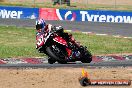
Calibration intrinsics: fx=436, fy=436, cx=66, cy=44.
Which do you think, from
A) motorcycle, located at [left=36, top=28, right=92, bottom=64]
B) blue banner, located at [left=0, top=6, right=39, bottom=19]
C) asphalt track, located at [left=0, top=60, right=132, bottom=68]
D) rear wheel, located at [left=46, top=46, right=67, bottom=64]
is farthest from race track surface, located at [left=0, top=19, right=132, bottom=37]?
rear wheel, located at [left=46, top=46, right=67, bottom=64]

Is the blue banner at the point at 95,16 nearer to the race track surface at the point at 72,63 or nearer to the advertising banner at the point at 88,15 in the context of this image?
the advertising banner at the point at 88,15

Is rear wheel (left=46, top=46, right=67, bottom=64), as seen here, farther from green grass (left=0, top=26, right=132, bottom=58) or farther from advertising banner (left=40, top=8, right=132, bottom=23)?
advertising banner (left=40, top=8, right=132, bottom=23)

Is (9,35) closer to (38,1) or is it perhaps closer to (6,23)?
(6,23)

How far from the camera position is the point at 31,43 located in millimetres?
25750

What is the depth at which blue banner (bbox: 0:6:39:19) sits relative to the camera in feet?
132

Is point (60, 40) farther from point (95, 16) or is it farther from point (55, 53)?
point (95, 16)

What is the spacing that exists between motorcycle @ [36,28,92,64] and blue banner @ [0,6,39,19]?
2436 cm

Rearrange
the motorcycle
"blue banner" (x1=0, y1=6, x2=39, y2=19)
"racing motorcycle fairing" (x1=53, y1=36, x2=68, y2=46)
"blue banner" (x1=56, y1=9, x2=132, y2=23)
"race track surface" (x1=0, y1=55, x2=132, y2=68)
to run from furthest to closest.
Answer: "blue banner" (x1=0, y1=6, x2=39, y2=19) → "blue banner" (x1=56, y1=9, x2=132, y2=23) → "race track surface" (x1=0, y1=55, x2=132, y2=68) → "racing motorcycle fairing" (x1=53, y1=36, x2=68, y2=46) → the motorcycle

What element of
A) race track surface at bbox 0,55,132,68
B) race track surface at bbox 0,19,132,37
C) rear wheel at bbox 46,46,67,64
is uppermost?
rear wheel at bbox 46,46,67,64

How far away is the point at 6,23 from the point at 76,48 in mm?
22297

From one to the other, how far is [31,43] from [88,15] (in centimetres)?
1384

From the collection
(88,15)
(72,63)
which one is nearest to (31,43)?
(72,63)

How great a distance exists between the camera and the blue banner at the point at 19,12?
40.2 metres

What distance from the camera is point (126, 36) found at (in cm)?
3033
